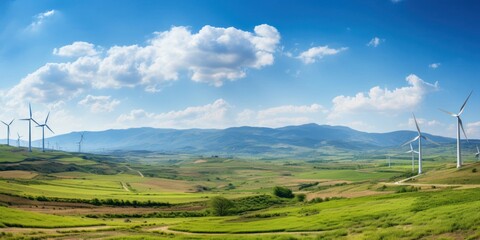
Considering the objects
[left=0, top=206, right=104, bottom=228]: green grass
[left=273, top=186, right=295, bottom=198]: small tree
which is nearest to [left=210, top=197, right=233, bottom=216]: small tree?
[left=0, top=206, right=104, bottom=228]: green grass

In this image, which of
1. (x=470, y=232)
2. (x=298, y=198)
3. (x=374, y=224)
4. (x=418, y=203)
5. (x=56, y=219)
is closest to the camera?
(x=470, y=232)

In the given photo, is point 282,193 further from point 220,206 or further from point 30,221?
point 30,221

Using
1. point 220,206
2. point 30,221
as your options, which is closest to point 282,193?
point 220,206

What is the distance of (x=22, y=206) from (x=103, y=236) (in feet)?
171

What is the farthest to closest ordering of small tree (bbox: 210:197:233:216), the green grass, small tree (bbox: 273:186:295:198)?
small tree (bbox: 273:186:295:198), small tree (bbox: 210:197:233:216), the green grass

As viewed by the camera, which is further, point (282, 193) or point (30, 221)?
point (282, 193)

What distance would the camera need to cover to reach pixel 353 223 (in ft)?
174

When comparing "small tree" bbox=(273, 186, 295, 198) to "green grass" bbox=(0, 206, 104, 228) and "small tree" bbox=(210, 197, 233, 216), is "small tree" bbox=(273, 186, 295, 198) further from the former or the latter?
"green grass" bbox=(0, 206, 104, 228)

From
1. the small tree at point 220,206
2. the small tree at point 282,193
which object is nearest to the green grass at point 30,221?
the small tree at point 220,206

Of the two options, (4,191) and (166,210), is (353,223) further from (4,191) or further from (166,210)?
(4,191)

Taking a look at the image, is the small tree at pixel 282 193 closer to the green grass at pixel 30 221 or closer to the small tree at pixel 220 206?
the small tree at pixel 220 206

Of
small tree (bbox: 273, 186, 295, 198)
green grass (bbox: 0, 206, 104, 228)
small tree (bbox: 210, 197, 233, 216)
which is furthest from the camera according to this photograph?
small tree (bbox: 273, 186, 295, 198)

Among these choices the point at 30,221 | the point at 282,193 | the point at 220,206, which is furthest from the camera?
the point at 282,193

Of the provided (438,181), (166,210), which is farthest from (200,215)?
(438,181)
